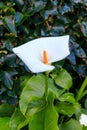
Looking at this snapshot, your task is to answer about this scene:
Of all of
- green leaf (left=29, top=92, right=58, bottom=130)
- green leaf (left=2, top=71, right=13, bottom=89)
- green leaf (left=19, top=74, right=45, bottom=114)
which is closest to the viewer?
green leaf (left=29, top=92, right=58, bottom=130)

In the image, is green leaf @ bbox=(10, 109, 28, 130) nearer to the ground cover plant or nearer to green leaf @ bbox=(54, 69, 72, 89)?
the ground cover plant

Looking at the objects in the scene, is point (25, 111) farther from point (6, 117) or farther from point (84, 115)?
point (84, 115)

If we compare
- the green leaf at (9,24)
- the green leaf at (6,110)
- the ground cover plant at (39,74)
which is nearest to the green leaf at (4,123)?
the ground cover plant at (39,74)

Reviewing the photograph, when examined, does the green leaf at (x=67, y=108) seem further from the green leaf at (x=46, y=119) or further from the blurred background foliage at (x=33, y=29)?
the blurred background foliage at (x=33, y=29)

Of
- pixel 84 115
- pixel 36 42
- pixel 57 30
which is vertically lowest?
pixel 84 115

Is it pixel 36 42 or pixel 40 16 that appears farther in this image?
pixel 40 16

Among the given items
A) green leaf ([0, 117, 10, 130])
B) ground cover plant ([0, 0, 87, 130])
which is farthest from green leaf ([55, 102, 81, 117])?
green leaf ([0, 117, 10, 130])

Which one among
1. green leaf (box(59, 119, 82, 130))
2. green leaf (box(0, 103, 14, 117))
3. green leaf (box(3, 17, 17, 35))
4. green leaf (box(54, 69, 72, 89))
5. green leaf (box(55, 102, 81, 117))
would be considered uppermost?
green leaf (box(3, 17, 17, 35))

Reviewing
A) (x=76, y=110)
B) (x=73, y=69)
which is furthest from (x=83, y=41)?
(x=76, y=110)

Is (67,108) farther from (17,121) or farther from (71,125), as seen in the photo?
(17,121)
